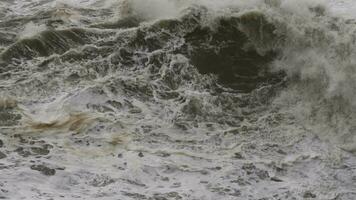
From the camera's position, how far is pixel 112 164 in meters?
5.26

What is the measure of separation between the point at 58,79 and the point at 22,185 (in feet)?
6.99

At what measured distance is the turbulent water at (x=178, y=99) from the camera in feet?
16.8

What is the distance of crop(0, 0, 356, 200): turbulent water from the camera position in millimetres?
5117

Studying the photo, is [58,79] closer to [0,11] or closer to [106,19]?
[106,19]

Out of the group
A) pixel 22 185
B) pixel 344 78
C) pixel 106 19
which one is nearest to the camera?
pixel 22 185

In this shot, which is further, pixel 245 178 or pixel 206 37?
pixel 206 37

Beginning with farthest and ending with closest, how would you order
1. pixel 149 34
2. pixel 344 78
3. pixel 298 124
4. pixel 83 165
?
pixel 149 34 < pixel 344 78 < pixel 298 124 < pixel 83 165

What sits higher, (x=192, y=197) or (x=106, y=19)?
(x=106, y=19)

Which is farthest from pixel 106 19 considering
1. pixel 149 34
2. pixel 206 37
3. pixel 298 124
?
pixel 298 124

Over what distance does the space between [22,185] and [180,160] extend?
1420 millimetres

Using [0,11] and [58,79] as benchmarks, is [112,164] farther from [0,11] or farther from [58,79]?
[0,11]

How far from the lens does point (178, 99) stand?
6590 mm

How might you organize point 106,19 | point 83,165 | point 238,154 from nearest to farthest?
point 83,165 → point 238,154 → point 106,19

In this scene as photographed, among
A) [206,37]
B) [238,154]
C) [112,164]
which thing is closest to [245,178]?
[238,154]
